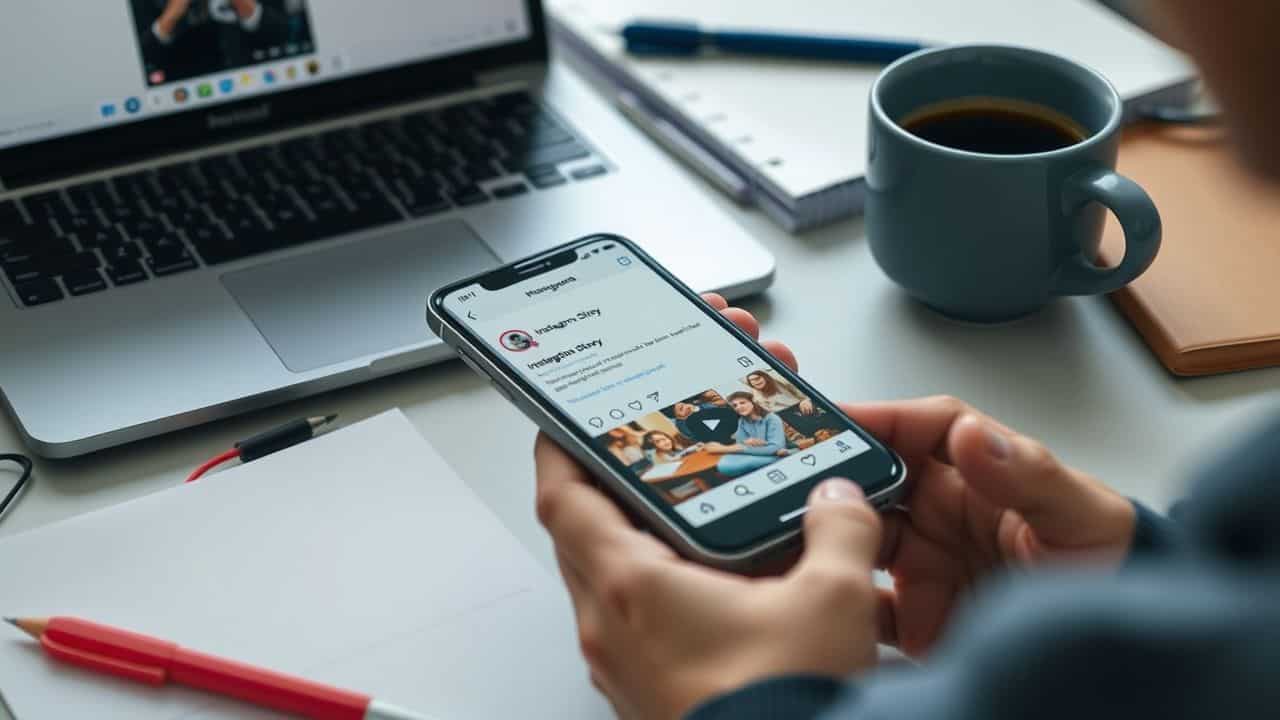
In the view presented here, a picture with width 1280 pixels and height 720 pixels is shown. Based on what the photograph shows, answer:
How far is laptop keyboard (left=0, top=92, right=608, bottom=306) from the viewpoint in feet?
2.53

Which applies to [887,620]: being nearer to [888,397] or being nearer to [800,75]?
[888,397]

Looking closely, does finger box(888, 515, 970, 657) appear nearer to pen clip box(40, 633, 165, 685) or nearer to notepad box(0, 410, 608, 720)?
notepad box(0, 410, 608, 720)

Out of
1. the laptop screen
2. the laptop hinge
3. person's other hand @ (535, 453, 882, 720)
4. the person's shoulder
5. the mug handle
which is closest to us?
the person's shoulder

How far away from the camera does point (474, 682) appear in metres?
0.56

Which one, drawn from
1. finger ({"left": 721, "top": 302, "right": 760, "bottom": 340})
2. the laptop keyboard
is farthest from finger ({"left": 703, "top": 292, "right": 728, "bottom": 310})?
the laptop keyboard

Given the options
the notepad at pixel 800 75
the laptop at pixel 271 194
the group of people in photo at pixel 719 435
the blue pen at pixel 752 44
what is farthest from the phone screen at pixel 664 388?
the blue pen at pixel 752 44

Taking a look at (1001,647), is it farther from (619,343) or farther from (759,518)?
(619,343)

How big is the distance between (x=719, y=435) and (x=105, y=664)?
264 millimetres

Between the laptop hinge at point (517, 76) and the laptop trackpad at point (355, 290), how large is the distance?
0.16 metres

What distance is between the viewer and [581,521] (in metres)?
0.52

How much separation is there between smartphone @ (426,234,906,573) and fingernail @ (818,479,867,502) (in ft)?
0.07

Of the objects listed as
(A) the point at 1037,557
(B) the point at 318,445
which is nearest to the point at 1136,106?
(A) the point at 1037,557

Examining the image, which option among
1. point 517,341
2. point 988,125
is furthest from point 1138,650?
point 988,125

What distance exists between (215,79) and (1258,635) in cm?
70
